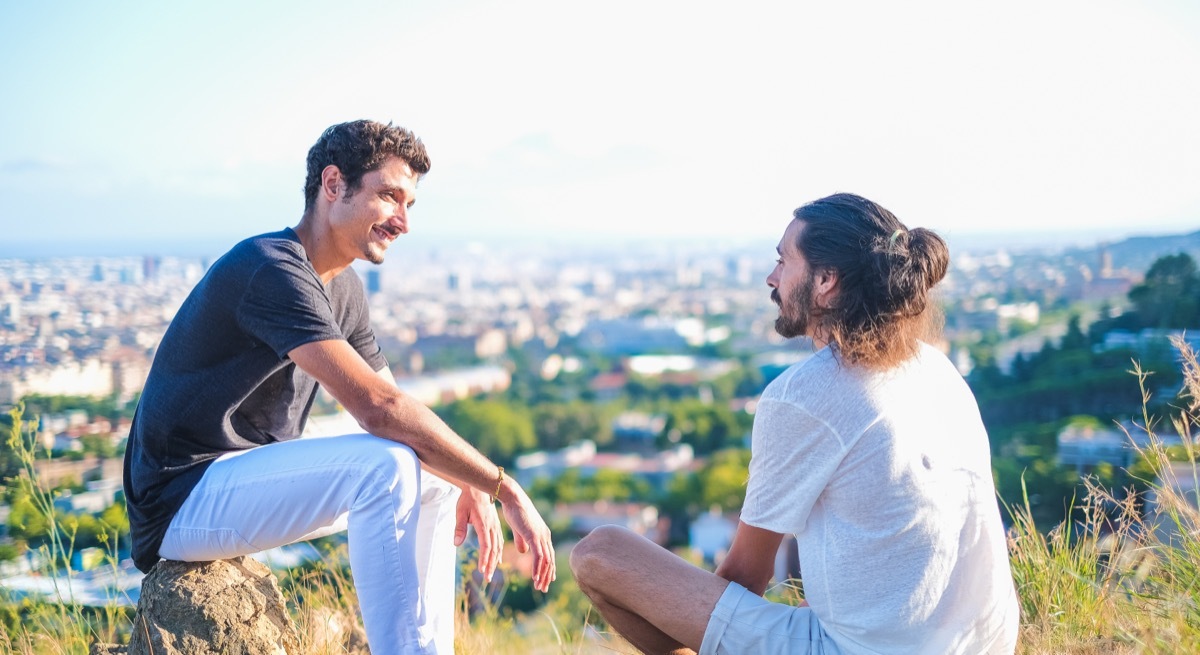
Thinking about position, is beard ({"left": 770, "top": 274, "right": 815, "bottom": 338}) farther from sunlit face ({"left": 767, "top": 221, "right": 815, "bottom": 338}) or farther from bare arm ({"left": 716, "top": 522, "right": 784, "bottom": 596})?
bare arm ({"left": 716, "top": 522, "right": 784, "bottom": 596})

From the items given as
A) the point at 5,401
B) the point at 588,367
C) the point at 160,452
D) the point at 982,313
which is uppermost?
the point at 160,452

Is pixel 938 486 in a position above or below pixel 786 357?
above

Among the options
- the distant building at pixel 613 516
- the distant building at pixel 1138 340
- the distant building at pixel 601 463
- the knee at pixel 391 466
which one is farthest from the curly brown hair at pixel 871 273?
the distant building at pixel 601 463

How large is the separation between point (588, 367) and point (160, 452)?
153 ft

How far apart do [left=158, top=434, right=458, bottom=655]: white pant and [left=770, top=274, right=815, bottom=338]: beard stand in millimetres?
692

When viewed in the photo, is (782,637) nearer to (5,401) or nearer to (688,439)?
(5,401)

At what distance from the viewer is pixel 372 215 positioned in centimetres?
200

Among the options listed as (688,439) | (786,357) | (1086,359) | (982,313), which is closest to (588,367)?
(786,357)

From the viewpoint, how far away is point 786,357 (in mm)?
46125

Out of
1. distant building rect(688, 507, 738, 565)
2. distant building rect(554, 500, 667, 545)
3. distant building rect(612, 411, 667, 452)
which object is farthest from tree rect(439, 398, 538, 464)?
distant building rect(688, 507, 738, 565)

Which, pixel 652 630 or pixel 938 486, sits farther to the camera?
pixel 652 630

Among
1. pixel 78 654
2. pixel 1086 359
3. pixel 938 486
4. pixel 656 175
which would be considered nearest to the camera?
pixel 938 486

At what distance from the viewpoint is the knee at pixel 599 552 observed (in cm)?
171

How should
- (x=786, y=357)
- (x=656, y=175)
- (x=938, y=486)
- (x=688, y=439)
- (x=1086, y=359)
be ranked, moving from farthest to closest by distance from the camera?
(x=656, y=175)
(x=786, y=357)
(x=688, y=439)
(x=1086, y=359)
(x=938, y=486)
